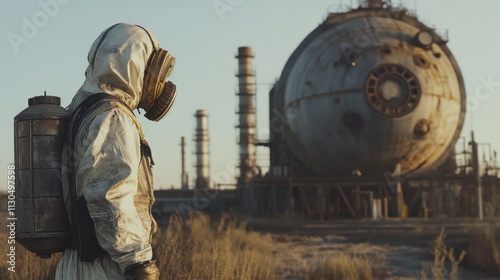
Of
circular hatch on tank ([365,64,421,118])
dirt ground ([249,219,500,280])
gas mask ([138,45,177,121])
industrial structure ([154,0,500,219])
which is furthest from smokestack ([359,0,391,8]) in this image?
gas mask ([138,45,177,121])

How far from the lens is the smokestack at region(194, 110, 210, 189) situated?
54.8 meters

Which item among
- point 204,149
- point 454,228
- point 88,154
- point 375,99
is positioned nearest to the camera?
point 88,154

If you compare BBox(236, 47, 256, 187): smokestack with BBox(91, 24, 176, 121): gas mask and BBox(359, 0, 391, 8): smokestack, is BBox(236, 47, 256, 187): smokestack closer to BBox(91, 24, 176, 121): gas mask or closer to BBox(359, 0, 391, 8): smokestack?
BBox(359, 0, 391, 8): smokestack

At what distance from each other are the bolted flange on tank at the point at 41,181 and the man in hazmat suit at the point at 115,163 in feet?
0.17

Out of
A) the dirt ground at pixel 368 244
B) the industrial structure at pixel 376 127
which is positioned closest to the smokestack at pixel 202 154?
the industrial structure at pixel 376 127

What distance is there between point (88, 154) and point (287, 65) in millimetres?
30291

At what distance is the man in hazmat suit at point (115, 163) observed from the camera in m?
2.84

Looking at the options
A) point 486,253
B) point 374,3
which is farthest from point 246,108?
point 486,253

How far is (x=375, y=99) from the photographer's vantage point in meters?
26.0

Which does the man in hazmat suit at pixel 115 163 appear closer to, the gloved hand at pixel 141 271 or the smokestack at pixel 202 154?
the gloved hand at pixel 141 271

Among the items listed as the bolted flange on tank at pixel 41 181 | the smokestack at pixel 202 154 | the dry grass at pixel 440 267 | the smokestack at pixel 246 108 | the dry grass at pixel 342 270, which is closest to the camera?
the bolted flange on tank at pixel 41 181

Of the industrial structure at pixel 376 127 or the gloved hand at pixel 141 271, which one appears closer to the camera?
the gloved hand at pixel 141 271

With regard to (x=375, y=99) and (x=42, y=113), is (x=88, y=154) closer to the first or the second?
(x=42, y=113)

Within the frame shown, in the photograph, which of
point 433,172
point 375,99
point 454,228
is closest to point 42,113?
point 454,228
